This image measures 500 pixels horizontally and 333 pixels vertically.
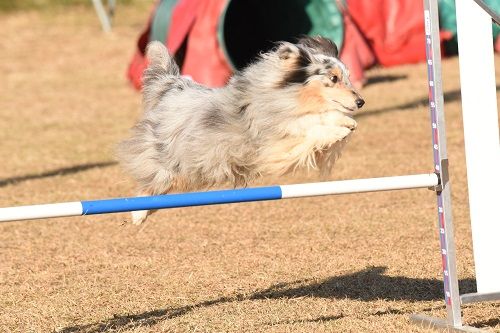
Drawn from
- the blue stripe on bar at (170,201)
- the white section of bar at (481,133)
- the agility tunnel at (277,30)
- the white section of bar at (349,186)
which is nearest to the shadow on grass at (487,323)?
the white section of bar at (481,133)

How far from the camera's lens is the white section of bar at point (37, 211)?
3.66 metres

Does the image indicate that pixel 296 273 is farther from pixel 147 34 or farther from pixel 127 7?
pixel 127 7

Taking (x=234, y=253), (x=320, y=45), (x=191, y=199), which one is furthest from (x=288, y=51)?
(x=234, y=253)

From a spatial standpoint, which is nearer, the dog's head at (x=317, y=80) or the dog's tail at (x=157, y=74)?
the dog's head at (x=317, y=80)

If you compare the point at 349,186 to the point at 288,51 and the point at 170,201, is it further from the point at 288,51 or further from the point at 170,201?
the point at 288,51

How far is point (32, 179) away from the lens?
905 centimetres

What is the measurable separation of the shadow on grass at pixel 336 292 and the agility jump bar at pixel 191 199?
→ 2.83 ft

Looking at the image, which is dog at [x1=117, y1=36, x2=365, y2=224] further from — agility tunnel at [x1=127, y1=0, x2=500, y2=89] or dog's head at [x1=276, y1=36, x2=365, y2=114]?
agility tunnel at [x1=127, y1=0, x2=500, y2=89]

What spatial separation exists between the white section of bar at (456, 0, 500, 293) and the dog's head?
1.84 feet

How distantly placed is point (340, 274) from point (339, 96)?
4.15ft

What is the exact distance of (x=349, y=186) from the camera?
4.00 metres

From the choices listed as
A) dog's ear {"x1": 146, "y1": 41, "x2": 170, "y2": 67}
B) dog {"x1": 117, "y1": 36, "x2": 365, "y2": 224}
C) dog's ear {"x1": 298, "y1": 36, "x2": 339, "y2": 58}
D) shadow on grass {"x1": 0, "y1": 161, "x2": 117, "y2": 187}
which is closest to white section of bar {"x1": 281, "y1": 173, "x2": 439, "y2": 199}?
dog {"x1": 117, "y1": 36, "x2": 365, "y2": 224}

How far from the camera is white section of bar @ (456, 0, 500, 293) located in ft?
14.1

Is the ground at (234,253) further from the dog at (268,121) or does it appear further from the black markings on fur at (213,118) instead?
the black markings on fur at (213,118)
